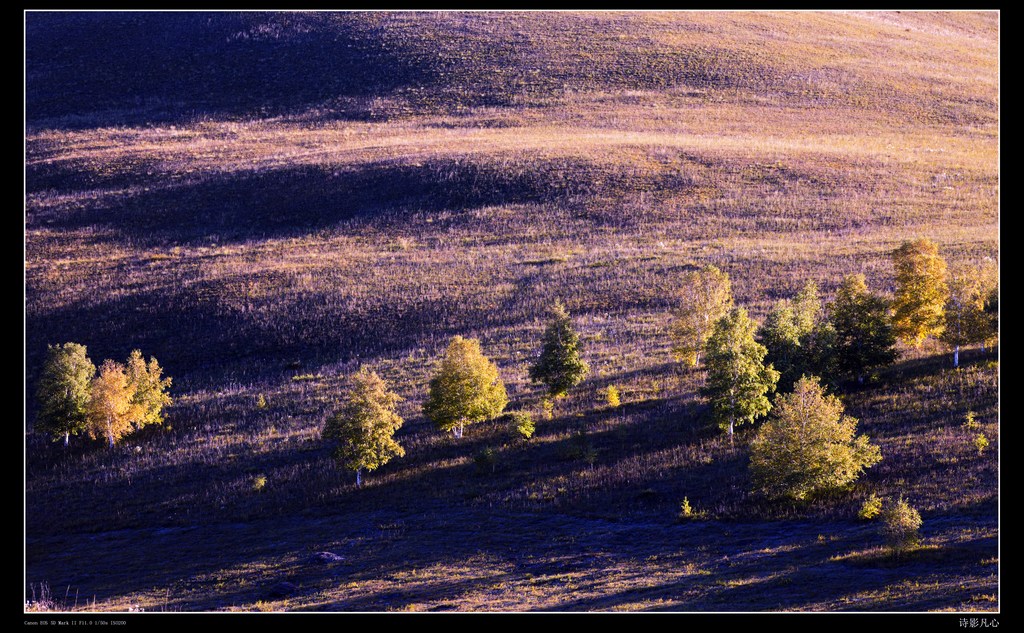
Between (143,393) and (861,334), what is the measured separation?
3475cm

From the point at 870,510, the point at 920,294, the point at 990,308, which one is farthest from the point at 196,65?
the point at 870,510

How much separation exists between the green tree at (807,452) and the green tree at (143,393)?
3007 centimetres

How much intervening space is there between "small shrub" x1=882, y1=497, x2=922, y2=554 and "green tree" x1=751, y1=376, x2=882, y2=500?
4.40 metres

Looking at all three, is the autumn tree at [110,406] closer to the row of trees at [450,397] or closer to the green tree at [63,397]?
the green tree at [63,397]

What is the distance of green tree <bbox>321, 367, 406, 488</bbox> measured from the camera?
125ft

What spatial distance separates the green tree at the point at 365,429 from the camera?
38094 millimetres

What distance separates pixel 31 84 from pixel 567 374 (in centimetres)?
11264

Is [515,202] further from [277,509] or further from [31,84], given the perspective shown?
[31,84]

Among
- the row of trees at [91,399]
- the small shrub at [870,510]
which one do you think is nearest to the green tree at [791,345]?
the small shrub at [870,510]

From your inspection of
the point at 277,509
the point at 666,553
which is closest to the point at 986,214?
the point at 666,553

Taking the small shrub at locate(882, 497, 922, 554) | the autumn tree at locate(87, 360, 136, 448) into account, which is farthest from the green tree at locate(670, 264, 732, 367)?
the autumn tree at locate(87, 360, 136, 448)

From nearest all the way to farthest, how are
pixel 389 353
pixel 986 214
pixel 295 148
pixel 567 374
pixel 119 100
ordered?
pixel 567 374 → pixel 389 353 → pixel 986 214 → pixel 295 148 → pixel 119 100

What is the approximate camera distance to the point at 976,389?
128ft

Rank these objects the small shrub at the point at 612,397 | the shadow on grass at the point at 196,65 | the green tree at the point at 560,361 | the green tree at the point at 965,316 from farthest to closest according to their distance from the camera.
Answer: the shadow on grass at the point at 196,65, the small shrub at the point at 612,397, the green tree at the point at 560,361, the green tree at the point at 965,316
